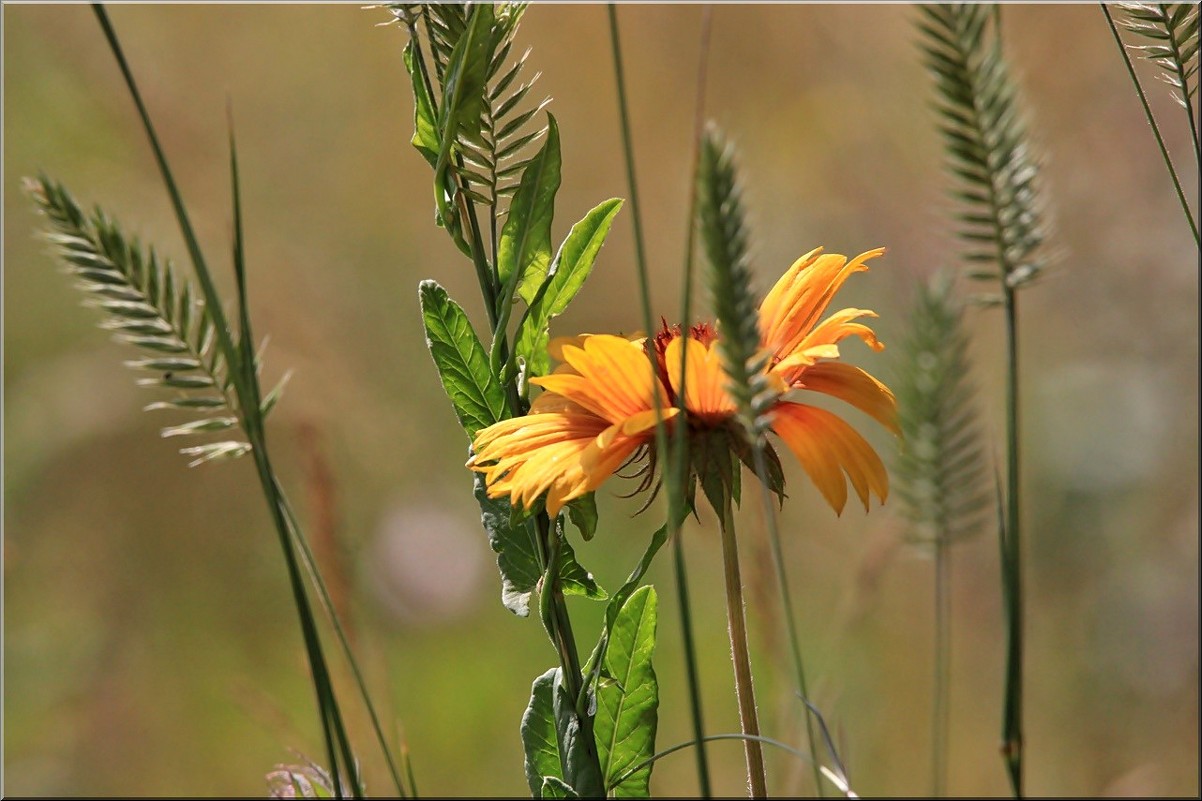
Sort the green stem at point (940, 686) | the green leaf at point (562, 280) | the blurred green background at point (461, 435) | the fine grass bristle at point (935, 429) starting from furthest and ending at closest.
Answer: the blurred green background at point (461, 435) < the fine grass bristle at point (935, 429) < the green stem at point (940, 686) < the green leaf at point (562, 280)

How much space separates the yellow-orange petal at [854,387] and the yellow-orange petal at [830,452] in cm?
2

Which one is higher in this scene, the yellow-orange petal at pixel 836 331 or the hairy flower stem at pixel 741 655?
the yellow-orange petal at pixel 836 331

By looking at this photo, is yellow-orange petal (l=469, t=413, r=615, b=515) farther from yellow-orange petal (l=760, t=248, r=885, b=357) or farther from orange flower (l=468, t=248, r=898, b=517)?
yellow-orange petal (l=760, t=248, r=885, b=357)

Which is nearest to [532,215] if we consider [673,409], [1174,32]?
[673,409]

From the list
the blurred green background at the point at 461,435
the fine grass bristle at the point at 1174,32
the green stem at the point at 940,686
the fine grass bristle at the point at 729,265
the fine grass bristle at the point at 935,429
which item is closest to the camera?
the fine grass bristle at the point at 729,265

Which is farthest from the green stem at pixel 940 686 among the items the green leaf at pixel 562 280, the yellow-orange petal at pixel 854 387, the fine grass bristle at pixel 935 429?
the green leaf at pixel 562 280

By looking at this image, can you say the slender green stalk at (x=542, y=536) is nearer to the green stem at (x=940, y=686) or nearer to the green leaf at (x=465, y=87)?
the green leaf at (x=465, y=87)

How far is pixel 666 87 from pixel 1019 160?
7.68 ft

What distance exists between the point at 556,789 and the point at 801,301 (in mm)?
347

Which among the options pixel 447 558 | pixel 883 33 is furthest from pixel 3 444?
pixel 883 33

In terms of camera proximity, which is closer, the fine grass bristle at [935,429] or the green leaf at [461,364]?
the green leaf at [461,364]

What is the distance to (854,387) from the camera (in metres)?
0.74

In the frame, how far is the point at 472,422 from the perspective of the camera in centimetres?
79

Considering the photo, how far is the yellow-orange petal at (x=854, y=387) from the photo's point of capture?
0.72 m
